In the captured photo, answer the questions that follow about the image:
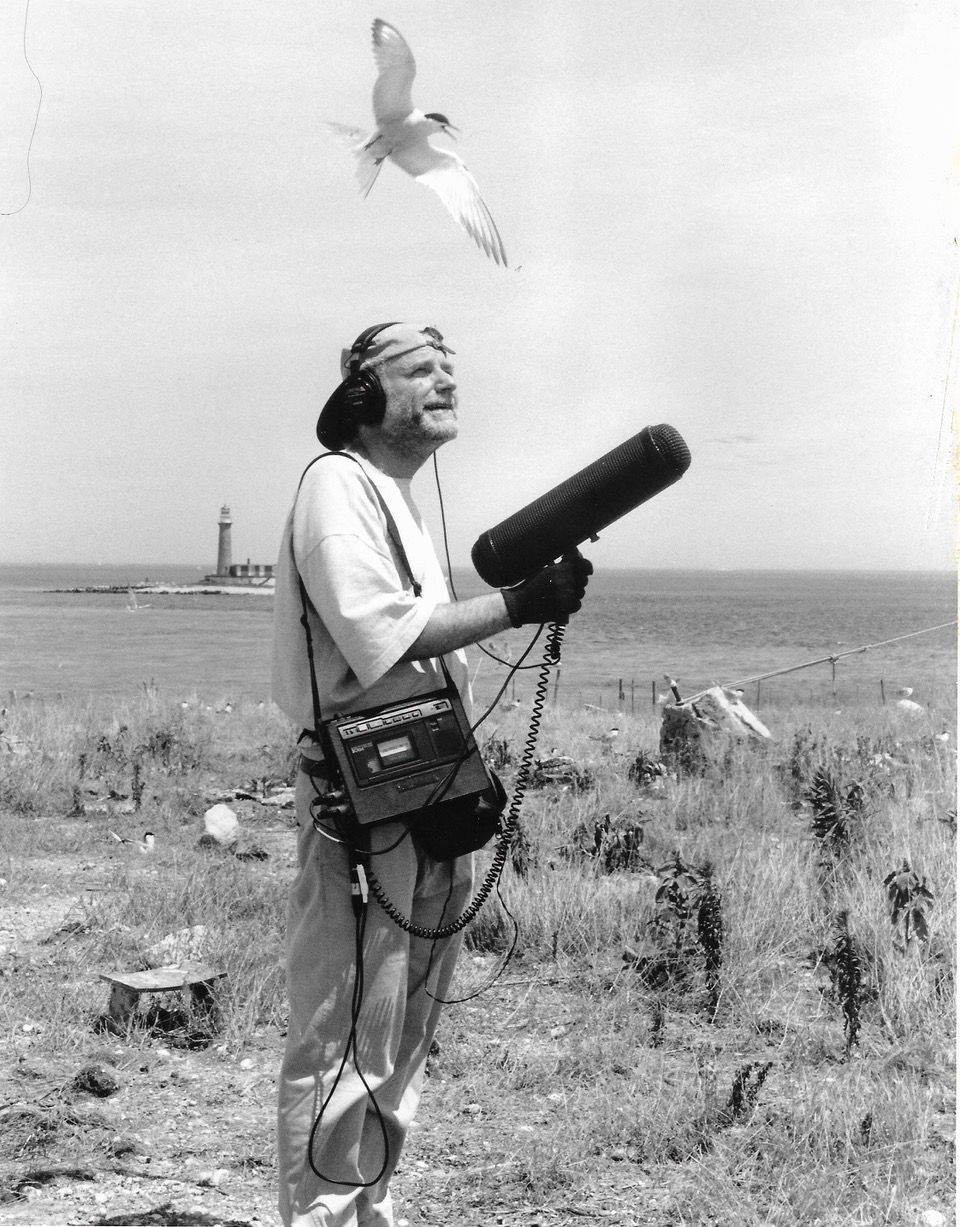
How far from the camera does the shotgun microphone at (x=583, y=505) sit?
240cm

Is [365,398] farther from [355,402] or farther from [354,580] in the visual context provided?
[354,580]

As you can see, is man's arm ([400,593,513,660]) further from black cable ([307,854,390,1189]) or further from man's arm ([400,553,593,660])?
black cable ([307,854,390,1189])

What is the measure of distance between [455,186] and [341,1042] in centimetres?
251

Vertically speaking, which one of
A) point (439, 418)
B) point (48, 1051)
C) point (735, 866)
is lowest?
point (48, 1051)

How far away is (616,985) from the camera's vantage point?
4.26m

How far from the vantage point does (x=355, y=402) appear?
8.46 feet

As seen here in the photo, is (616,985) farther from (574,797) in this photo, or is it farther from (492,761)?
(492,761)

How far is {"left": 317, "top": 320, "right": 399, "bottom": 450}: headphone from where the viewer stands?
102 inches

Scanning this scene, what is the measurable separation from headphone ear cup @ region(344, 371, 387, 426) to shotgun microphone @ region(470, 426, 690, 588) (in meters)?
0.39

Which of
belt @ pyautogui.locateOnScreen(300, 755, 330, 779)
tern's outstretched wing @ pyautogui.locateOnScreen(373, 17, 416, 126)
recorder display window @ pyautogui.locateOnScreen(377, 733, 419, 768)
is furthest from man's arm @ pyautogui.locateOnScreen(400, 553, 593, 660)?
tern's outstretched wing @ pyautogui.locateOnScreen(373, 17, 416, 126)

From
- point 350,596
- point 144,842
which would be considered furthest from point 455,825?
point 144,842

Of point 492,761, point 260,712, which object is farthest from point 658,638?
point 492,761

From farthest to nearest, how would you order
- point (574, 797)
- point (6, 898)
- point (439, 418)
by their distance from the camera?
point (574, 797), point (6, 898), point (439, 418)

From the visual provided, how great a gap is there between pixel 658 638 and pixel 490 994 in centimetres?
4306
